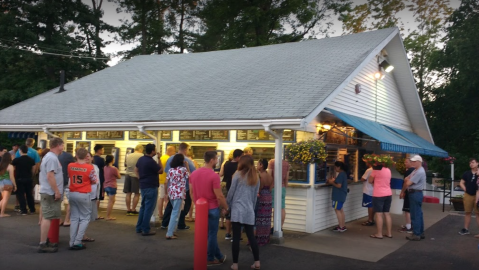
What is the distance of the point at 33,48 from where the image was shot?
24562 mm

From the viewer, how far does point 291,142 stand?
10.4 m

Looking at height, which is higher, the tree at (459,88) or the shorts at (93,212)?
the tree at (459,88)

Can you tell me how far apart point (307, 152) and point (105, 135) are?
24.3ft

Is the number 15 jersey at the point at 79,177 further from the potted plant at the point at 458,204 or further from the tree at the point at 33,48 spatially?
the tree at the point at 33,48

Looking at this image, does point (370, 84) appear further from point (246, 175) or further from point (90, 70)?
point (90, 70)

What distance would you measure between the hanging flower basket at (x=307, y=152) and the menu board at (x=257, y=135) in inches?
28.2

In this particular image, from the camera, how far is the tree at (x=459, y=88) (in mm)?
22453

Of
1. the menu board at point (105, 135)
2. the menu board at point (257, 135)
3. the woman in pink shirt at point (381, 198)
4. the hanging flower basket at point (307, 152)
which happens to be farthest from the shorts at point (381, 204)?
the menu board at point (105, 135)

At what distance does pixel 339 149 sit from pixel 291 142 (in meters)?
1.98

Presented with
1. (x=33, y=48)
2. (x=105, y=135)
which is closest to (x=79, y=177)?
(x=105, y=135)

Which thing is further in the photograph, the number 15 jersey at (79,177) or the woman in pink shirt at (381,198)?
the woman in pink shirt at (381,198)

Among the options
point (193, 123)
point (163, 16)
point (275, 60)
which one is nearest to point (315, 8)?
point (163, 16)

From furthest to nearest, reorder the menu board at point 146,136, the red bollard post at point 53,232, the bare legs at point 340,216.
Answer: the menu board at point 146,136 → the bare legs at point 340,216 → the red bollard post at point 53,232

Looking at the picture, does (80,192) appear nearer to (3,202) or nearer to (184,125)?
(184,125)
